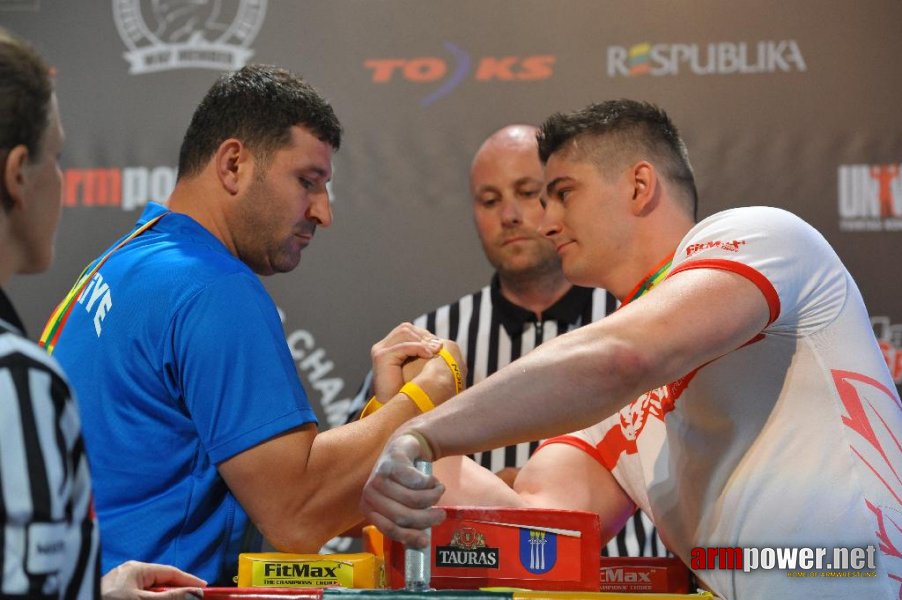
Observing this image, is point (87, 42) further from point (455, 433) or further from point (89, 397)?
point (455, 433)

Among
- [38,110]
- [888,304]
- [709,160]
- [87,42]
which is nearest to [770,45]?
[709,160]

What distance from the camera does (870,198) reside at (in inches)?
127

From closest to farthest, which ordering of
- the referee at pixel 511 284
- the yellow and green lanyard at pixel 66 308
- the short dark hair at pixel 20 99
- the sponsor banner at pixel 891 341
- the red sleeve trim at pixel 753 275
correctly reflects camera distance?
the short dark hair at pixel 20 99 → the red sleeve trim at pixel 753 275 → the yellow and green lanyard at pixel 66 308 → the sponsor banner at pixel 891 341 → the referee at pixel 511 284

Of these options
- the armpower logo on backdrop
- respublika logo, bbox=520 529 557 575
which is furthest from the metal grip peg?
the armpower logo on backdrop

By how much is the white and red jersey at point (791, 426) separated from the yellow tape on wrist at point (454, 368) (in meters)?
0.42

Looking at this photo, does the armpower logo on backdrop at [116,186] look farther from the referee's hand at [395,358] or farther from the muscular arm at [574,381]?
the muscular arm at [574,381]

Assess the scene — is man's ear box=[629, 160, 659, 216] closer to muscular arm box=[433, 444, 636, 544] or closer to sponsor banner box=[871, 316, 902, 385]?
muscular arm box=[433, 444, 636, 544]

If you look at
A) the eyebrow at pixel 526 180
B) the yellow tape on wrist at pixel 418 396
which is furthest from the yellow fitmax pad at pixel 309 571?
the eyebrow at pixel 526 180

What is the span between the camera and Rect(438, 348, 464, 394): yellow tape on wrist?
1999mm

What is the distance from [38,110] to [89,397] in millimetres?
740

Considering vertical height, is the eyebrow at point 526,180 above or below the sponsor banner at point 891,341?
above

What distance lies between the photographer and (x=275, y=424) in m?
1.71

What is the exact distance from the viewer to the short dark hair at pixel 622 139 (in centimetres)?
235

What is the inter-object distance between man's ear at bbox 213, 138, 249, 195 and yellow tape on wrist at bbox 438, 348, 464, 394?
50cm
